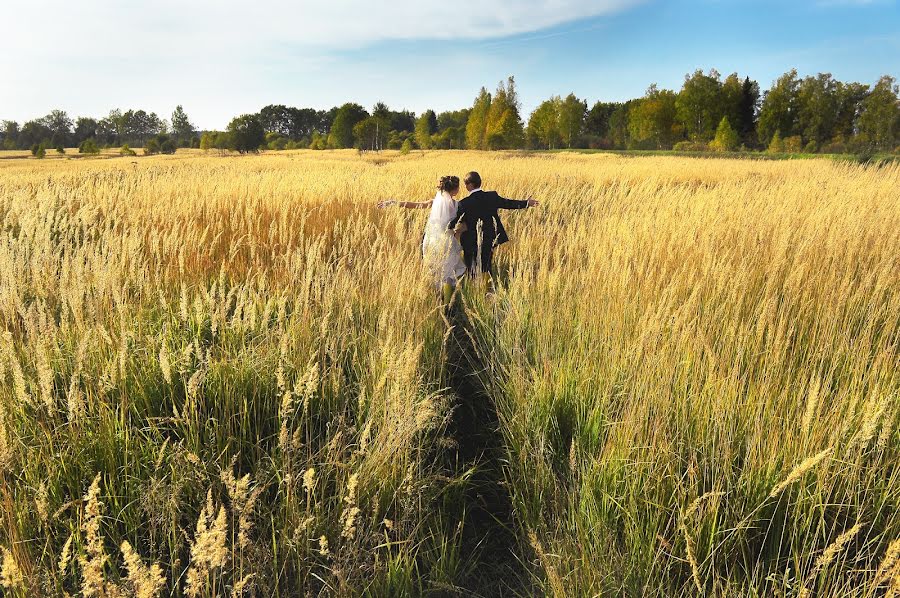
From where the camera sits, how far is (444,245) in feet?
12.8

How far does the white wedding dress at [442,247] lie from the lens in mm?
3771

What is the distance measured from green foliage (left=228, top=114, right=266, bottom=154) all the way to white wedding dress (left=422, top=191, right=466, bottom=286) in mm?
66122

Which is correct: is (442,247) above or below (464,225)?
below

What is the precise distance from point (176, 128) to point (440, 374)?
119322 mm

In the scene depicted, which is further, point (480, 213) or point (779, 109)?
point (779, 109)

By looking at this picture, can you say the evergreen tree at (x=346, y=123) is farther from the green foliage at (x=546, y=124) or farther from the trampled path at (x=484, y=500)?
the trampled path at (x=484, y=500)

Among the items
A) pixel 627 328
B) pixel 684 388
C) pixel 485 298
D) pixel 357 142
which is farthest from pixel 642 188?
pixel 357 142

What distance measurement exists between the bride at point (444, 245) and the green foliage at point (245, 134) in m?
66.0

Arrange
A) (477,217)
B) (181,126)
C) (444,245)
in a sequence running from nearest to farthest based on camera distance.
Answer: (444,245) < (477,217) < (181,126)

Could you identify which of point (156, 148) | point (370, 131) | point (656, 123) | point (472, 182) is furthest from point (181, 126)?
point (472, 182)

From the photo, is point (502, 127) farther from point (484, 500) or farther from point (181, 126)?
point (181, 126)

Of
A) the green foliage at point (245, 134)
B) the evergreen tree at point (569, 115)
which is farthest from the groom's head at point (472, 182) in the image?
the green foliage at point (245, 134)

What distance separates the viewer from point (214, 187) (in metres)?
6.98

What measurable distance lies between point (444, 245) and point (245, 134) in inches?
2729
